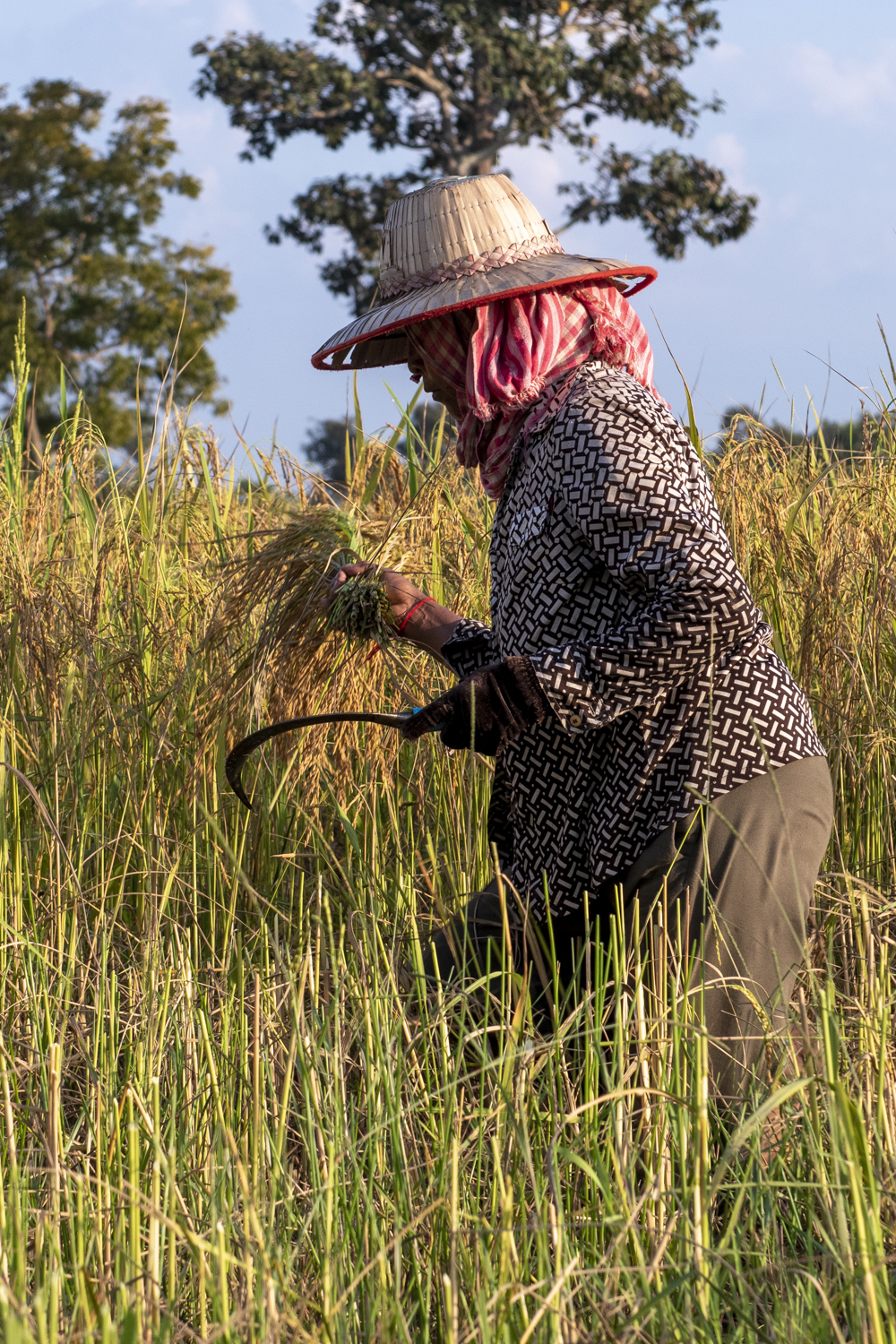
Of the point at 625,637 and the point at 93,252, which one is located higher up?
the point at 93,252

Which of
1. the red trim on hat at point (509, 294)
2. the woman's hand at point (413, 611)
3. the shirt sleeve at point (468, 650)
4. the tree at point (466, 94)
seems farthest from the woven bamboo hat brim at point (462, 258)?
the tree at point (466, 94)

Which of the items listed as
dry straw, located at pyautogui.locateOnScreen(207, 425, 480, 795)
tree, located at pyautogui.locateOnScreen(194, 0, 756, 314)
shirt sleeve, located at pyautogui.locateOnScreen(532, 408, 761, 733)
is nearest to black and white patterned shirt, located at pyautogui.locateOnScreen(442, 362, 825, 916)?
shirt sleeve, located at pyautogui.locateOnScreen(532, 408, 761, 733)

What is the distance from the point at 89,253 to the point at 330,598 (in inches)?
731

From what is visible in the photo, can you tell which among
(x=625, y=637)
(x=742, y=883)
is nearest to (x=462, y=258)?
(x=625, y=637)

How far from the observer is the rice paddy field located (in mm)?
1128

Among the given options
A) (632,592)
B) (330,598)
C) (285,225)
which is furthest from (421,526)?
(285,225)

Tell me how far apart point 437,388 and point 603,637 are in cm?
55

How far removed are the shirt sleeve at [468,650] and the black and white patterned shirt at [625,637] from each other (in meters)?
0.16

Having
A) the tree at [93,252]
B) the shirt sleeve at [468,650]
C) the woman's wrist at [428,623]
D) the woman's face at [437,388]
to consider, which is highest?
the tree at [93,252]

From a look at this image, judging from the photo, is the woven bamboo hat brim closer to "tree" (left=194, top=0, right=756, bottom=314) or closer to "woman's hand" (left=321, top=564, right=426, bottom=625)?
"woman's hand" (left=321, top=564, right=426, bottom=625)

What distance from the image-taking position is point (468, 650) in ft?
6.61

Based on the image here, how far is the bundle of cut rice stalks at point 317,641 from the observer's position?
7.16 ft

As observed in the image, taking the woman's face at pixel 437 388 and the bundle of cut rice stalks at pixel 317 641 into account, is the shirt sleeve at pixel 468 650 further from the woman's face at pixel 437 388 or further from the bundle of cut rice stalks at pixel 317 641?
the woman's face at pixel 437 388

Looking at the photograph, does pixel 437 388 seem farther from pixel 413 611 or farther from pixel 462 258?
pixel 413 611
